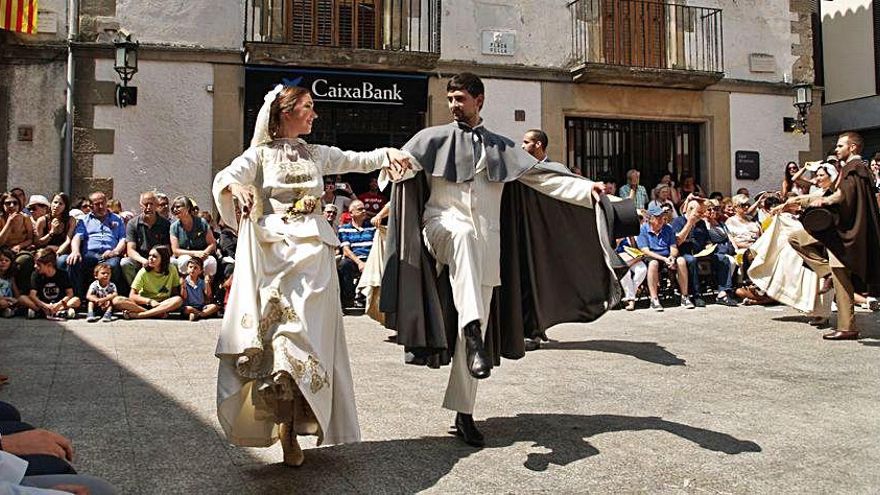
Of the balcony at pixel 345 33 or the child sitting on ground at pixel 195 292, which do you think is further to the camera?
the balcony at pixel 345 33

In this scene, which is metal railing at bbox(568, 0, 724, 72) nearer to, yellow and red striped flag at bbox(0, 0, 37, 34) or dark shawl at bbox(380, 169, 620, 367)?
yellow and red striped flag at bbox(0, 0, 37, 34)

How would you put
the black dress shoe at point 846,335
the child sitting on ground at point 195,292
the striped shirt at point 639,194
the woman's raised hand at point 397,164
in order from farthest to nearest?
the striped shirt at point 639,194, the child sitting on ground at point 195,292, the black dress shoe at point 846,335, the woman's raised hand at point 397,164

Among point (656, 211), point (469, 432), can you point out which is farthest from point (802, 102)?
point (469, 432)

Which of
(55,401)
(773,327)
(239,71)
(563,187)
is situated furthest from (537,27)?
(55,401)

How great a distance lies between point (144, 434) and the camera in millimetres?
4137

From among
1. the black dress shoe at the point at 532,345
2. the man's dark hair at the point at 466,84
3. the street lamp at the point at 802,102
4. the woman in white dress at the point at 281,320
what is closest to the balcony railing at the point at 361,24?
the street lamp at the point at 802,102

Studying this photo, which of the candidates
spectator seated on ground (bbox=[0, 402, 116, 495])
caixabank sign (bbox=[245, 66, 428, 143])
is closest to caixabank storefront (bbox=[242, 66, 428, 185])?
caixabank sign (bbox=[245, 66, 428, 143])

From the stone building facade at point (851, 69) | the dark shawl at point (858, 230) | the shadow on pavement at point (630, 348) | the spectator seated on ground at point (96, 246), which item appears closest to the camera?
the shadow on pavement at point (630, 348)

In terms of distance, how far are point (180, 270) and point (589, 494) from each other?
733 cm

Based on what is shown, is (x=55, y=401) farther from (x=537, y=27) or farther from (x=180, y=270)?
(x=537, y=27)

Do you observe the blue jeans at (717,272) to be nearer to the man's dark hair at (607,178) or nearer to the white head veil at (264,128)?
the man's dark hair at (607,178)

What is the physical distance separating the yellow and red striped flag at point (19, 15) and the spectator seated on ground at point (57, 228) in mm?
3404

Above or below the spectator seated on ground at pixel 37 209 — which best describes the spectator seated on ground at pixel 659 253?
below

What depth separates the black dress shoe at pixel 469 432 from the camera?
4070mm
